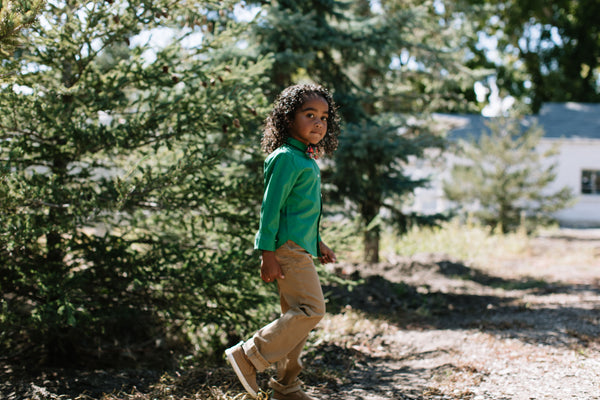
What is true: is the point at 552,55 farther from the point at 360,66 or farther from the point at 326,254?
the point at 326,254

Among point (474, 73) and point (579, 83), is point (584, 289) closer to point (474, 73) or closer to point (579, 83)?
point (474, 73)

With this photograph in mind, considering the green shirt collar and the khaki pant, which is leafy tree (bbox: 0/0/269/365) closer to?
the green shirt collar

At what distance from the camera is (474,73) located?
26.4 ft

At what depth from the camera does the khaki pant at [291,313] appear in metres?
2.63

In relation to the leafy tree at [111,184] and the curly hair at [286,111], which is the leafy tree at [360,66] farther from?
the curly hair at [286,111]

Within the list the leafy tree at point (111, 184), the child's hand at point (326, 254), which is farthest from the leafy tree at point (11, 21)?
the child's hand at point (326, 254)

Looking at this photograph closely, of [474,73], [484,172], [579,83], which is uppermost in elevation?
[579,83]

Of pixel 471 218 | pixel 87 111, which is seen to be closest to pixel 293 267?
pixel 87 111

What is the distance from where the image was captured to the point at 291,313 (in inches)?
104

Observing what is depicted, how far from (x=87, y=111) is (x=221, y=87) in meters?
1.05

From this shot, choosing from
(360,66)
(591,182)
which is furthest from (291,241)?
(591,182)

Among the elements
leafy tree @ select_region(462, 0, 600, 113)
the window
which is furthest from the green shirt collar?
leafy tree @ select_region(462, 0, 600, 113)

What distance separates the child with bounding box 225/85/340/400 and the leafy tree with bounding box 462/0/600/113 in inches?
→ 1237

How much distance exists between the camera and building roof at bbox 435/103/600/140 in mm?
23156
